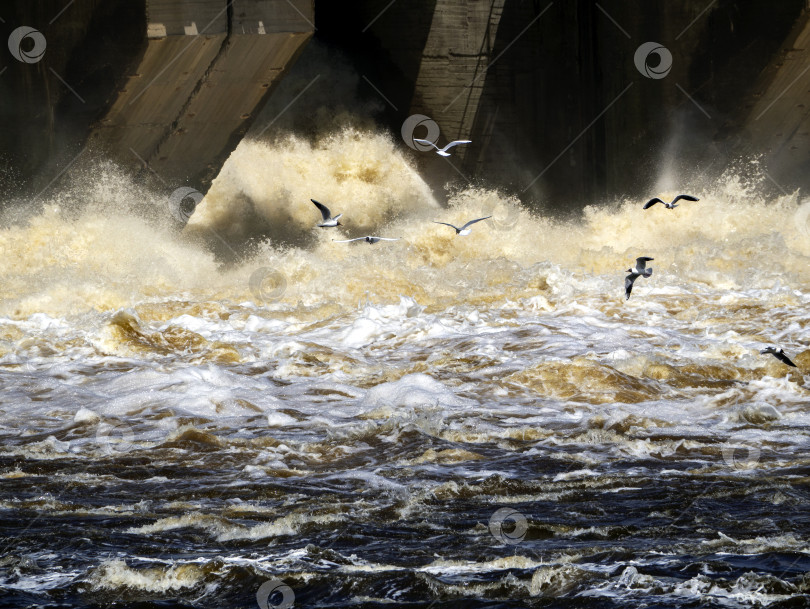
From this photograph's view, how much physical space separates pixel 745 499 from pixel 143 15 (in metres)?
8.26

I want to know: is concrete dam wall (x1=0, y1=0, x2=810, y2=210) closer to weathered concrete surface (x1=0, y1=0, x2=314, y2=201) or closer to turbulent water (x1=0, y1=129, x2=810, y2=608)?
weathered concrete surface (x1=0, y1=0, x2=314, y2=201)

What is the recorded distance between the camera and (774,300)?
11867 mm

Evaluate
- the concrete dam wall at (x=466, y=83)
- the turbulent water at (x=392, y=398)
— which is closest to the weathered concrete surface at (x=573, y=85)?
the concrete dam wall at (x=466, y=83)

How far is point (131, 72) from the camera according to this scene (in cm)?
1155

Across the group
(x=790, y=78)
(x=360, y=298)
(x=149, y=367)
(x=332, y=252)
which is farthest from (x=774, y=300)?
(x=149, y=367)

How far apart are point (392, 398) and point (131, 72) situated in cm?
547

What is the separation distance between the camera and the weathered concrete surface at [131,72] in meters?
11.5

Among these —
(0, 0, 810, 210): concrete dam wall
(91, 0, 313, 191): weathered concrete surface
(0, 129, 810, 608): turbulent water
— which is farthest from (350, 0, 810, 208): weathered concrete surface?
(91, 0, 313, 191): weathered concrete surface

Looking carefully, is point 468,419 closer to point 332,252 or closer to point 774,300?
point 774,300

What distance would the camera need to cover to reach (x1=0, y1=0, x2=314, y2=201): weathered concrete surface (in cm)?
1149

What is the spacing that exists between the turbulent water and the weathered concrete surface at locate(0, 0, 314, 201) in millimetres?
552

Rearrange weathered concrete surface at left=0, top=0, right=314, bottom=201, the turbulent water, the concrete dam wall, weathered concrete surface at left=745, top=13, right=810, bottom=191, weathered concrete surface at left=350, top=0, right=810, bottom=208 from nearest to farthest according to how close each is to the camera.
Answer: the turbulent water < weathered concrete surface at left=0, top=0, right=314, bottom=201 < the concrete dam wall < weathered concrete surface at left=745, top=13, right=810, bottom=191 < weathered concrete surface at left=350, top=0, right=810, bottom=208

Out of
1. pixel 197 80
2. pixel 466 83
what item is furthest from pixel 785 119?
pixel 197 80

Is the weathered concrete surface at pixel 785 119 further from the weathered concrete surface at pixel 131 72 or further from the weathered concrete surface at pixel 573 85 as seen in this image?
the weathered concrete surface at pixel 131 72
